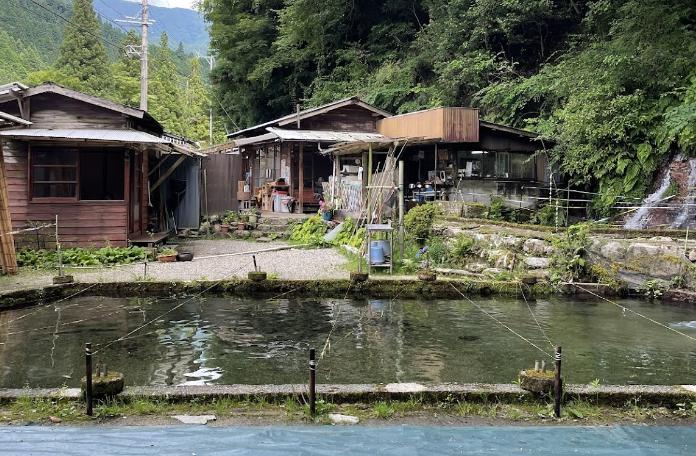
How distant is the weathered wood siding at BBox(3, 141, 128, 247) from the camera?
1576 cm

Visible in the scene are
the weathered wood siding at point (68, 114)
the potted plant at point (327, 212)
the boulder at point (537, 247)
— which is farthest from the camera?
the potted plant at point (327, 212)

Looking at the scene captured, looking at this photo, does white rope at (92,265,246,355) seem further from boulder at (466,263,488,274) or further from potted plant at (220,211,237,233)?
potted plant at (220,211,237,233)

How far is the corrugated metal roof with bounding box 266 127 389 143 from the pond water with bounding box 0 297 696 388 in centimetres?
1165

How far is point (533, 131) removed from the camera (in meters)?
21.5

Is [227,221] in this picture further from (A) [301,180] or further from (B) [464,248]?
(B) [464,248]

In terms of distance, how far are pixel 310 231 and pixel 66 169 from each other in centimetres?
778

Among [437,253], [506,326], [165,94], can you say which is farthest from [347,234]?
[165,94]

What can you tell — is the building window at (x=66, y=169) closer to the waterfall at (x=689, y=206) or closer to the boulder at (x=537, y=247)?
the boulder at (x=537, y=247)

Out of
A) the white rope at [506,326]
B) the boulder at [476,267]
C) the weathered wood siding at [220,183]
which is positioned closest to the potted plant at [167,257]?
the white rope at [506,326]

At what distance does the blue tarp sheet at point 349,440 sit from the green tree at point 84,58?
43.2 m

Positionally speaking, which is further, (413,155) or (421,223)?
(413,155)

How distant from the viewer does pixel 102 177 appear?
1777cm

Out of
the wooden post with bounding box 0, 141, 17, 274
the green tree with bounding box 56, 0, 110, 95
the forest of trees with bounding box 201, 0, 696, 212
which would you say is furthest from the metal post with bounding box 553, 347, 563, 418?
the green tree with bounding box 56, 0, 110, 95

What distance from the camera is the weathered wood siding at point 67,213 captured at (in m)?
15.8
